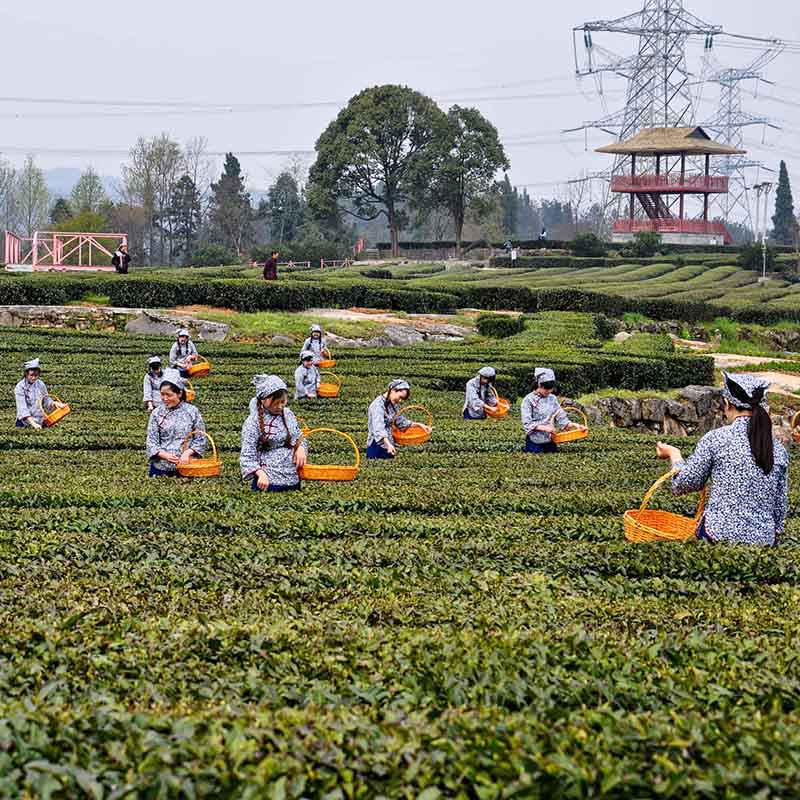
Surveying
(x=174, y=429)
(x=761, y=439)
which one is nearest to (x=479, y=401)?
(x=174, y=429)

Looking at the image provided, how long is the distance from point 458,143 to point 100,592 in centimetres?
6902

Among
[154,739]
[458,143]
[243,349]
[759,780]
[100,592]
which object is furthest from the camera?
[458,143]

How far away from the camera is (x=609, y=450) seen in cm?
1588

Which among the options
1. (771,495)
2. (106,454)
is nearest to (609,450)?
(106,454)

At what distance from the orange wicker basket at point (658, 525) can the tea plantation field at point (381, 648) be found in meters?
0.24

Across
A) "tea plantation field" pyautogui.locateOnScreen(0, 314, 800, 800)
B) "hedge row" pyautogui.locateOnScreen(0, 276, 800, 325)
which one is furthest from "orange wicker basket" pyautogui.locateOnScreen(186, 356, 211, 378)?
"hedge row" pyautogui.locateOnScreen(0, 276, 800, 325)

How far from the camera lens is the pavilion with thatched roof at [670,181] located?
7881cm

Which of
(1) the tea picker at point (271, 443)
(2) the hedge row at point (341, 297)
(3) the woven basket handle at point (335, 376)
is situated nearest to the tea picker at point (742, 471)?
(1) the tea picker at point (271, 443)

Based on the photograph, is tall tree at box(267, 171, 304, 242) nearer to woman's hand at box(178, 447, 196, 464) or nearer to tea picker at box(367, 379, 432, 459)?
tea picker at box(367, 379, 432, 459)

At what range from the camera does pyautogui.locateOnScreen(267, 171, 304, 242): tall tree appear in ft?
292

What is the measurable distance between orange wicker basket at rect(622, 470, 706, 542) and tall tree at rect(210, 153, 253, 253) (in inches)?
2980

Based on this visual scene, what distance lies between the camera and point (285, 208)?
292 ft

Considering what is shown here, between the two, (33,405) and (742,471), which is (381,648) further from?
(33,405)

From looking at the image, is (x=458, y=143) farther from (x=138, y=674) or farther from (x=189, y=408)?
(x=138, y=674)
